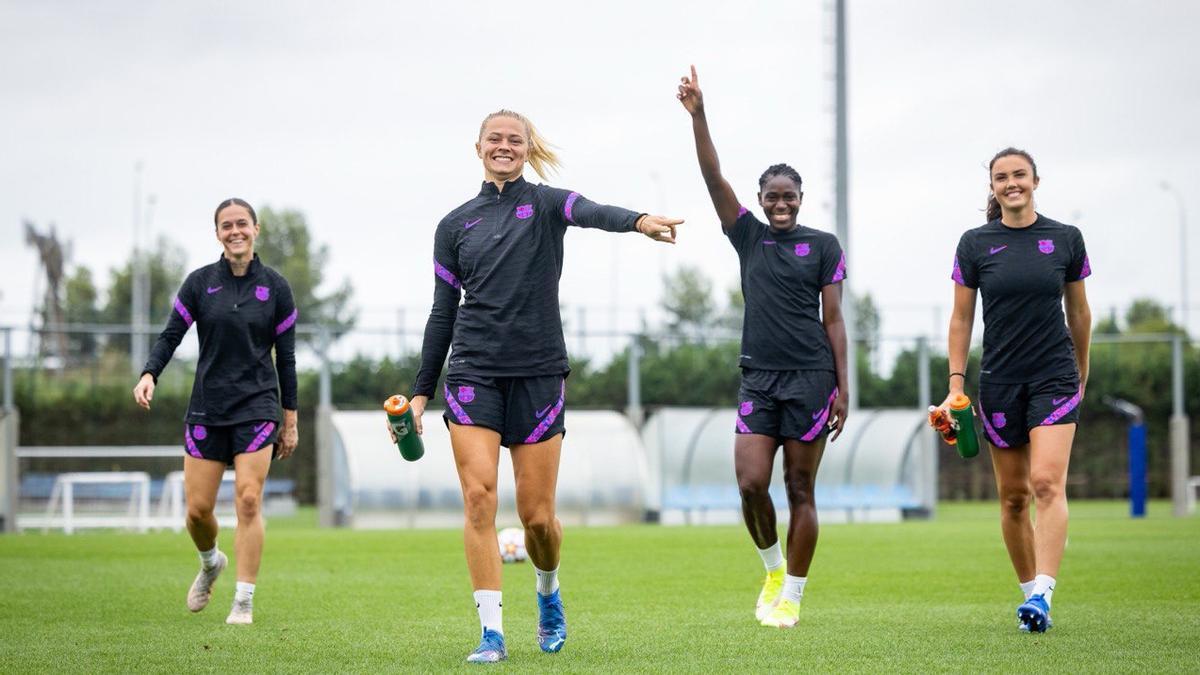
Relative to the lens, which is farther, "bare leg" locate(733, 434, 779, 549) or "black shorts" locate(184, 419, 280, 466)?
"black shorts" locate(184, 419, 280, 466)

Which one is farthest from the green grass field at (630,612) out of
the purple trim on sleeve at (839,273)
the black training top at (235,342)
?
the purple trim on sleeve at (839,273)

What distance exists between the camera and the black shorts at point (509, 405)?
710 centimetres

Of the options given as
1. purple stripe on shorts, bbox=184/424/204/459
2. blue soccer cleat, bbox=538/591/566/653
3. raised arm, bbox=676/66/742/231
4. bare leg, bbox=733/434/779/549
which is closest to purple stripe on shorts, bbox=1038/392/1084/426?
bare leg, bbox=733/434/779/549

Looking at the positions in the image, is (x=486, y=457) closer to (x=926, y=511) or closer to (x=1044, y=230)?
(x=1044, y=230)

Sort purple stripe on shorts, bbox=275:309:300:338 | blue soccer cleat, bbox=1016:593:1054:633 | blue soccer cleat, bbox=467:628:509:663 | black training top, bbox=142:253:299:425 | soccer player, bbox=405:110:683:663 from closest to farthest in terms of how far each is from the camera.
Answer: blue soccer cleat, bbox=467:628:509:663
soccer player, bbox=405:110:683:663
blue soccer cleat, bbox=1016:593:1054:633
black training top, bbox=142:253:299:425
purple stripe on shorts, bbox=275:309:300:338

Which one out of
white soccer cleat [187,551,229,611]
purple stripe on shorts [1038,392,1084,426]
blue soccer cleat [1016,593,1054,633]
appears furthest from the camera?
white soccer cleat [187,551,229,611]

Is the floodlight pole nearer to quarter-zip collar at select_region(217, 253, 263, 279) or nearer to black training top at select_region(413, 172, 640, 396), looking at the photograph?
quarter-zip collar at select_region(217, 253, 263, 279)

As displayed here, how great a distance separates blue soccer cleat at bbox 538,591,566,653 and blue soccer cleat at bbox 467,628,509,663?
16.4 inches

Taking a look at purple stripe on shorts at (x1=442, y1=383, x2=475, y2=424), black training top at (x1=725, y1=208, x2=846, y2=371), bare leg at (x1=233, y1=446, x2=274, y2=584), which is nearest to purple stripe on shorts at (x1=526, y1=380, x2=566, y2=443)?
purple stripe on shorts at (x1=442, y1=383, x2=475, y2=424)

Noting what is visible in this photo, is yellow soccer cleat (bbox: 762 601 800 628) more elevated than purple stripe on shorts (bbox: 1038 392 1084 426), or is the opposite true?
purple stripe on shorts (bbox: 1038 392 1084 426)

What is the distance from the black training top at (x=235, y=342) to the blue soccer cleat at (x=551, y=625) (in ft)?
8.82

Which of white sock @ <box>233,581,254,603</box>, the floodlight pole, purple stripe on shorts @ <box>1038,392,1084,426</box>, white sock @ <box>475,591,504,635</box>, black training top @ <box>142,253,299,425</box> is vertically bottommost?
white sock @ <box>233,581,254,603</box>

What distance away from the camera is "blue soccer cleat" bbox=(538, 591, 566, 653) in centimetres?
730

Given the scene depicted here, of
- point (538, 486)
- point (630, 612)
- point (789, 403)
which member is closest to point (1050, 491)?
point (789, 403)
